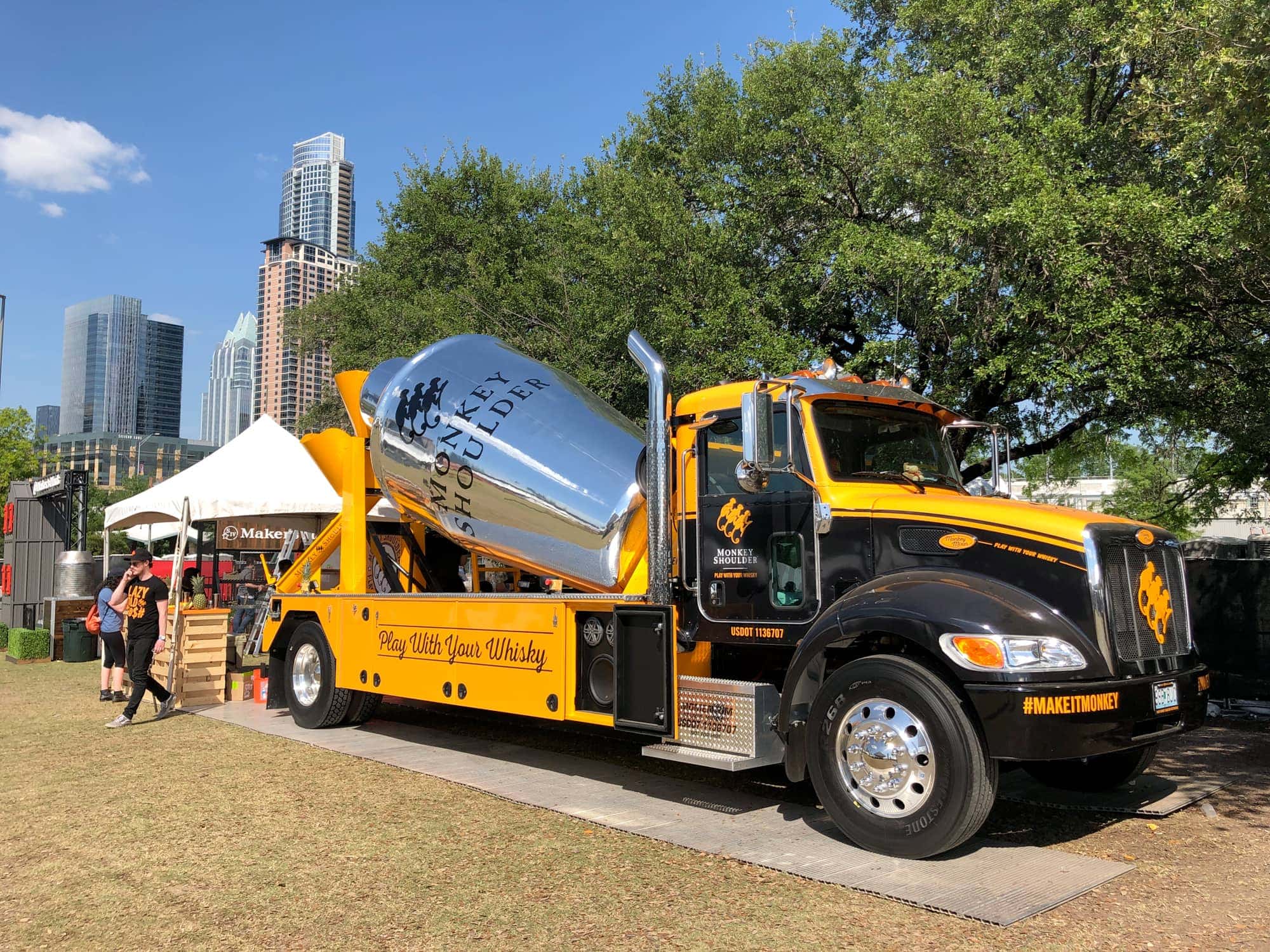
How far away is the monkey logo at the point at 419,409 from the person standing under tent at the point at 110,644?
15.7 feet

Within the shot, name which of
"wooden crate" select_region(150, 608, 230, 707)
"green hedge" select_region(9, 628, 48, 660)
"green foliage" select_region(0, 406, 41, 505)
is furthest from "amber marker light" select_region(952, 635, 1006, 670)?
"green foliage" select_region(0, 406, 41, 505)

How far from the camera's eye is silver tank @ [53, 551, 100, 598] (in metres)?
18.9

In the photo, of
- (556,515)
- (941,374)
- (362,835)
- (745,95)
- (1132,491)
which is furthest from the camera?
(1132,491)

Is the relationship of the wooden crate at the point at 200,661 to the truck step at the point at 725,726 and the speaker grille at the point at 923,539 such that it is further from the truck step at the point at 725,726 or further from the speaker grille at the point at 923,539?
the speaker grille at the point at 923,539

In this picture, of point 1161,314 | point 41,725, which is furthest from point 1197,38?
point 41,725

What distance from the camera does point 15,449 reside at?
4844 cm

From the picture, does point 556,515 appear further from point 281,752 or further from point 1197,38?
point 1197,38

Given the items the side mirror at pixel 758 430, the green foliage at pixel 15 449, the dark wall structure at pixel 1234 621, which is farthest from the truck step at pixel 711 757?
the green foliage at pixel 15 449

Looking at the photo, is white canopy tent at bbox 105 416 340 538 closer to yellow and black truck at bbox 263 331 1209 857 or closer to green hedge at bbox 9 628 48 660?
green hedge at bbox 9 628 48 660

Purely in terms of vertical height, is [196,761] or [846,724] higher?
[846,724]

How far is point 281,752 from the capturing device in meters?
9.00

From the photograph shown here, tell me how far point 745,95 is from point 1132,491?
39.2 m

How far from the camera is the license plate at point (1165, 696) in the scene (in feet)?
18.0

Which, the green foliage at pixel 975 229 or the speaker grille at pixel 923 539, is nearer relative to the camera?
the speaker grille at pixel 923 539
